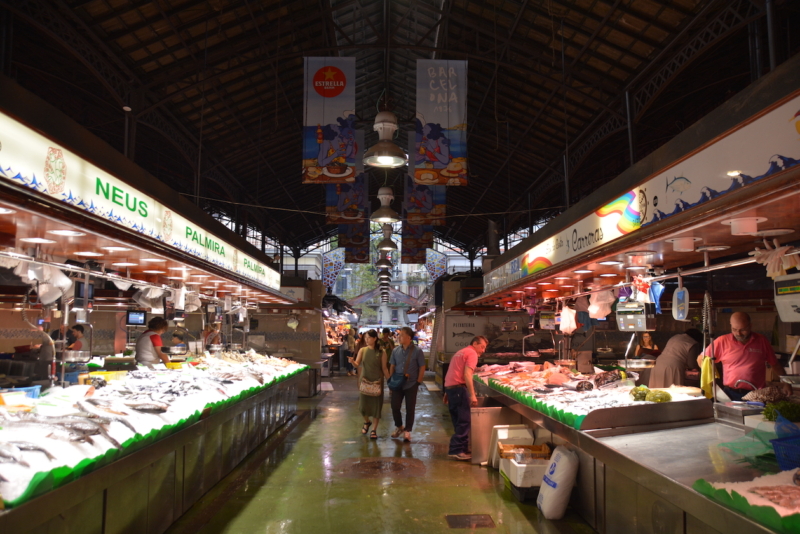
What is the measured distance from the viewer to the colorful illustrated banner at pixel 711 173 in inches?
113

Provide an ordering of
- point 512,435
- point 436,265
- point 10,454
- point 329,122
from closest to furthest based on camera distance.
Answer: point 10,454 < point 512,435 < point 329,122 < point 436,265

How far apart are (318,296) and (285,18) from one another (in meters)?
8.08

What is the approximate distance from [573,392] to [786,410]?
2446 millimetres

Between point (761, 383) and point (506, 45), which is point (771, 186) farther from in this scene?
point (506, 45)

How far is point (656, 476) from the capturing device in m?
3.19

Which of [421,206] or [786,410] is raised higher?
[421,206]

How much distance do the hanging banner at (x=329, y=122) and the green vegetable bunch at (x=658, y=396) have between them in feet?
19.2

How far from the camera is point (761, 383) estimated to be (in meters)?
5.24

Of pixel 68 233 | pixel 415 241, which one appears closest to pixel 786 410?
pixel 68 233

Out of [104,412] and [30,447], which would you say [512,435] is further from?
[30,447]

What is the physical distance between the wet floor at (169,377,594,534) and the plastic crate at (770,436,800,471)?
2.05 meters

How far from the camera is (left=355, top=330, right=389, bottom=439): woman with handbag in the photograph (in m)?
8.43

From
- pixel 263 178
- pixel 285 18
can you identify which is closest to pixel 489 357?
pixel 285 18

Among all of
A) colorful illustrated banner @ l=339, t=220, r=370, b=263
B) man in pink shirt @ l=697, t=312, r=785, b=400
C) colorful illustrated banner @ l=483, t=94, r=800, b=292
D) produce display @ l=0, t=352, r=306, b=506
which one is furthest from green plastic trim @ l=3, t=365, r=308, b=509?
colorful illustrated banner @ l=339, t=220, r=370, b=263
